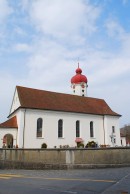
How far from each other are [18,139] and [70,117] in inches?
376

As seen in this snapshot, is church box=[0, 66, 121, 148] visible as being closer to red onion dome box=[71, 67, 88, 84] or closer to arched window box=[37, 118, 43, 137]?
arched window box=[37, 118, 43, 137]

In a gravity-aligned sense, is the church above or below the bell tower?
below

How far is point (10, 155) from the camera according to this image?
18.7 meters

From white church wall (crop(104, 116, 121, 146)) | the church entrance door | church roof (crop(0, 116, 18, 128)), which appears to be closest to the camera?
the church entrance door

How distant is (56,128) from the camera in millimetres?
36719

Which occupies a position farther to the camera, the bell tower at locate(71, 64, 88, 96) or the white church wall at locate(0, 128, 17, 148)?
the bell tower at locate(71, 64, 88, 96)

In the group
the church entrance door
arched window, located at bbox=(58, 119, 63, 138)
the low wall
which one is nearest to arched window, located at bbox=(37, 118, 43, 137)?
arched window, located at bbox=(58, 119, 63, 138)

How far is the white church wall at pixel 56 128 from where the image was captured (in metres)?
34.3

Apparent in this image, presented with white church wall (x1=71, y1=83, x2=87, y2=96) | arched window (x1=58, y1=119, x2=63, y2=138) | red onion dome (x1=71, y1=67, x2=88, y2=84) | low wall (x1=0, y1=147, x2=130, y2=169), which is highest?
red onion dome (x1=71, y1=67, x2=88, y2=84)

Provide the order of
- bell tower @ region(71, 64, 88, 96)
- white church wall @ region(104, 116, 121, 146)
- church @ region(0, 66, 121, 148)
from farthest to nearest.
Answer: bell tower @ region(71, 64, 88, 96)
white church wall @ region(104, 116, 121, 146)
church @ region(0, 66, 121, 148)

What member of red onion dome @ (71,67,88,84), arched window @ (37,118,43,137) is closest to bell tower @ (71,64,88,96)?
red onion dome @ (71,67,88,84)

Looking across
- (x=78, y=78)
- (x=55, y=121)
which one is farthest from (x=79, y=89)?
(x=55, y=121)

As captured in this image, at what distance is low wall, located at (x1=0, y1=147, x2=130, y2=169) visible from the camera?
15805 mm

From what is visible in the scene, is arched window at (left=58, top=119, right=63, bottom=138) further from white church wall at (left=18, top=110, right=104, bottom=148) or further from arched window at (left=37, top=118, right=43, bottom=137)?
arched window at (left=37, top=118, right=43, bottom=137)
